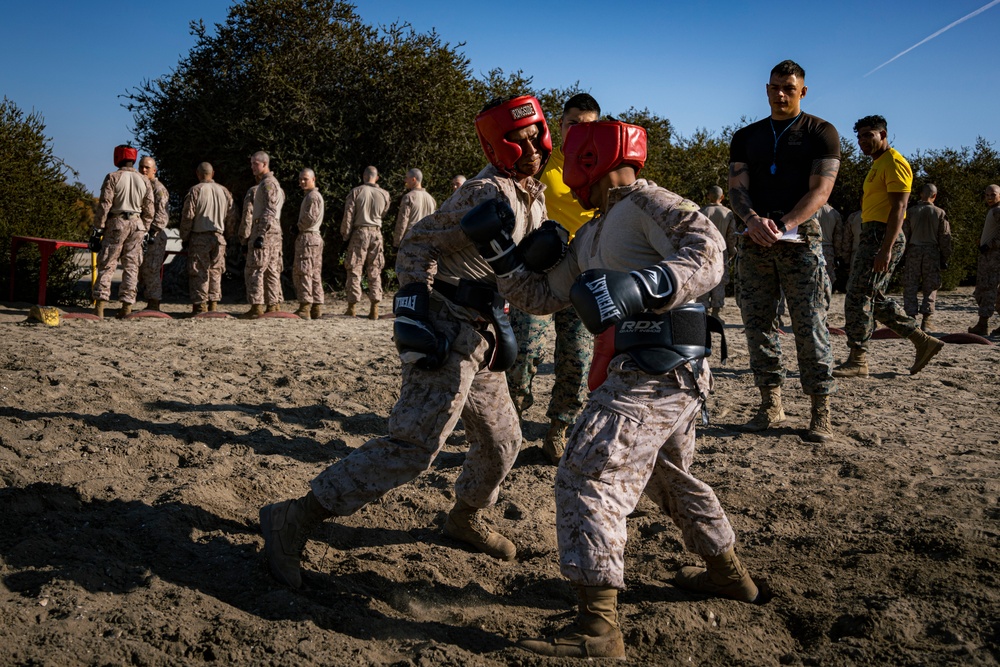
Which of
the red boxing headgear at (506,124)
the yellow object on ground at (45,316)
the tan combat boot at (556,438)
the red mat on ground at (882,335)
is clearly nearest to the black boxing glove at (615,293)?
the red boxing headgear at (506,124)

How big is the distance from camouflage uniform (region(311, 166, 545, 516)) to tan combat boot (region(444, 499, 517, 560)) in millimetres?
188

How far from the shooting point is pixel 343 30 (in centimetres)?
1555

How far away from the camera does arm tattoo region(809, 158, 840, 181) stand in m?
5.57

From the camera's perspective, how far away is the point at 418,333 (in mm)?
3416

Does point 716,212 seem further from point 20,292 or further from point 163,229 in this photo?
point 20,292

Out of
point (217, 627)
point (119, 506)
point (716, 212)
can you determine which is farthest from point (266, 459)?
point (716, 212)

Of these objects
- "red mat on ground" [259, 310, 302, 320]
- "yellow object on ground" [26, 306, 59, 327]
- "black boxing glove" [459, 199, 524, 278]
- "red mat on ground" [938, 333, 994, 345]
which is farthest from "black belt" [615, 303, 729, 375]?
"red mat on ground" [259, 310, 302, 320]

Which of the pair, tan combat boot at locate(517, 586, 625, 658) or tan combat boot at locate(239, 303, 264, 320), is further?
tan combat boot at locate(239, 303, 264, 320)

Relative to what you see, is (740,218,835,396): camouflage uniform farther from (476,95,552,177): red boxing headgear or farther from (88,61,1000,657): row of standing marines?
(476,95,552,177): red boxing headgear

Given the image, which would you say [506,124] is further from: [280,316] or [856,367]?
[280,316]

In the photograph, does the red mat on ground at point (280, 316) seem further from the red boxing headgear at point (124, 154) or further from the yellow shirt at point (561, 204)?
the yellow shirt at point (561, 204)

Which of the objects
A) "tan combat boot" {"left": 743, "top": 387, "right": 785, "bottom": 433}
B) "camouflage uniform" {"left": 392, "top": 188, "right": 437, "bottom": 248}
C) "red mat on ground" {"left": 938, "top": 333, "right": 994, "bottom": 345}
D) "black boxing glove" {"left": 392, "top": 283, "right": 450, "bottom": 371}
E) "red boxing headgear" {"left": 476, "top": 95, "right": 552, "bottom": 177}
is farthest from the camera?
"camouflage uniform" {"left": 392, "top": 188, "right": 437, "bottom": 248}

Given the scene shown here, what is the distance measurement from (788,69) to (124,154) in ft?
28.9

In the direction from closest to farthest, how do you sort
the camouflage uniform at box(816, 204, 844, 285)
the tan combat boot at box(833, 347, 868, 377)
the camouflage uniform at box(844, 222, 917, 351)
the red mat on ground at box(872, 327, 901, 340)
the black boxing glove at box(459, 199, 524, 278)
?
1. the black boxing glove at box(459, 199, 524, 278)
2. the camouflage uniform at box(844, 222, 917, 351)
3. the tan combat boot at box(833, 347, 868, 377)
4. the red mat on ground at box(872, 327, 901, 340)
5. the camouflage uniform at box(816, 204, 844, 285)
